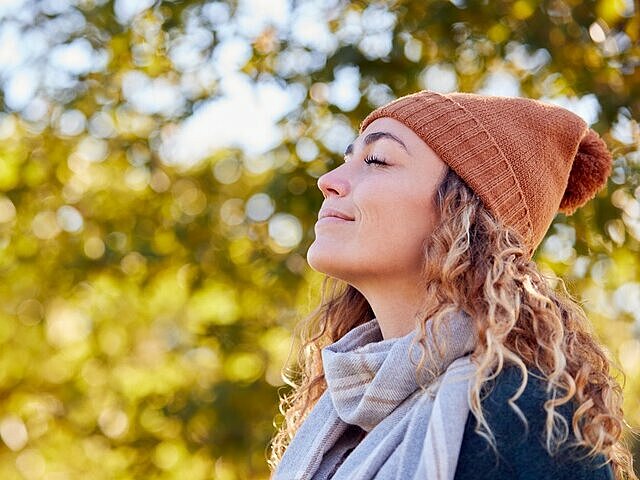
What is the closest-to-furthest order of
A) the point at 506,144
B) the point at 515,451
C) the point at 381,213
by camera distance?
the point at 515,451 < the point at 381,213 < the point at 506,144

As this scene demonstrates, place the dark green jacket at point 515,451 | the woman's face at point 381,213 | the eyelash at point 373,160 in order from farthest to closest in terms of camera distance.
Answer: the eyelash at point 373,160 < the woman's face at point 381,213 < the dark green jacket at point 515,451

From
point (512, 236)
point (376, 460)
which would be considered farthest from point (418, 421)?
point (512, 236)

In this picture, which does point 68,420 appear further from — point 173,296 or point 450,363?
point 450,363

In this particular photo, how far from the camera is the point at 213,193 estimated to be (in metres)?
5.62

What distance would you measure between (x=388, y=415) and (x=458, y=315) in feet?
0.83

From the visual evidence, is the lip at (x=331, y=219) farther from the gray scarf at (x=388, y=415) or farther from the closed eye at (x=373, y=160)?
the gray scarf at (x=388, y=415)

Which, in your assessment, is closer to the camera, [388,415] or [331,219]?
[388,415]

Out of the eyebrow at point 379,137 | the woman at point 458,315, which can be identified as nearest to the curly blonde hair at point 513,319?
the woman at point 458,315

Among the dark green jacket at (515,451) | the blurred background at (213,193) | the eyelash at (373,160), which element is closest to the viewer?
the dark green jacket at (515,451)

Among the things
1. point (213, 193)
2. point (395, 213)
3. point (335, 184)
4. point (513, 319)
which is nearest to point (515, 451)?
point (513, 319)

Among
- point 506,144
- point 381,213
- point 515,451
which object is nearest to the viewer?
point 515,451

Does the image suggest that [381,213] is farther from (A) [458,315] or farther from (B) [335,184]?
(A) [458,315]

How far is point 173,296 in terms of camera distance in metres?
6.67

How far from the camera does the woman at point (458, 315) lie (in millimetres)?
1856
